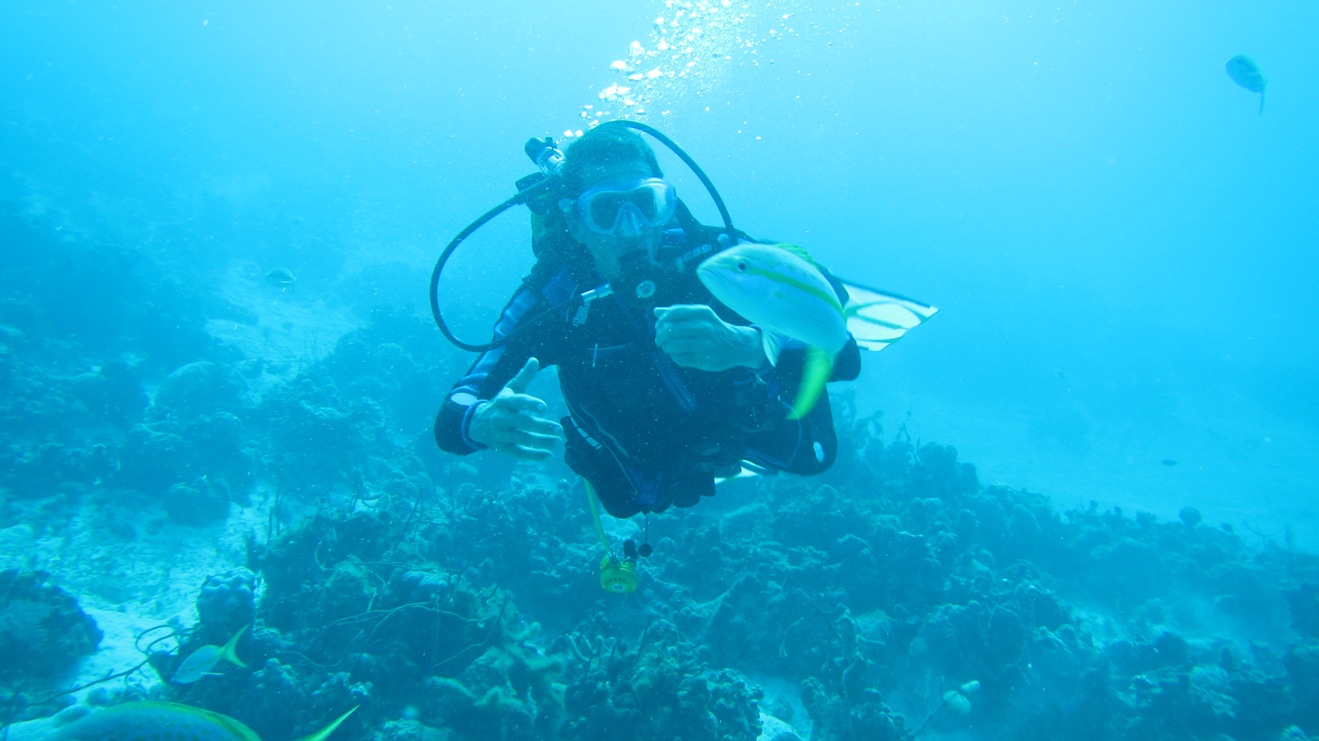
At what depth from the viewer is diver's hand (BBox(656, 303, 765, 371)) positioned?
205 cm

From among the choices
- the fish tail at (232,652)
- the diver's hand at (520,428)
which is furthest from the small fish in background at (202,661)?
the diver's hand at (520,428)

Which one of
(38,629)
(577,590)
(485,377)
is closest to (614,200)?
(485,377)

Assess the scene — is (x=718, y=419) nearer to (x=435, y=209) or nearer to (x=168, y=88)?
(x=435, y=209)

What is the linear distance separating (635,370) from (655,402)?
0.23 m

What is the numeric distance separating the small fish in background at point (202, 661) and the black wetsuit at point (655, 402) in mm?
3586

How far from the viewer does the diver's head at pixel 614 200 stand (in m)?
3.26

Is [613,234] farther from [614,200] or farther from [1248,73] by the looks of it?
[1248,73]

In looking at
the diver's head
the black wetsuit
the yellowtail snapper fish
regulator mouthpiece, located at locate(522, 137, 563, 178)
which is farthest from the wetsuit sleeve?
the yellowtail snapper fish

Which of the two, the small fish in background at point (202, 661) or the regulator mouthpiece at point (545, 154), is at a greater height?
the regulator mouthpiece at point (545, 154)

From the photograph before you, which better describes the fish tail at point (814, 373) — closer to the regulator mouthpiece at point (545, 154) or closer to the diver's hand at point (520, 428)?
the diver's hand at point (520, 428)

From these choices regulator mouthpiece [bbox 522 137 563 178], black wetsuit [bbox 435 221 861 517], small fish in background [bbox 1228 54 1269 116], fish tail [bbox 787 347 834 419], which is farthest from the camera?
small fish in background [bbox 1228 54 1269 116]

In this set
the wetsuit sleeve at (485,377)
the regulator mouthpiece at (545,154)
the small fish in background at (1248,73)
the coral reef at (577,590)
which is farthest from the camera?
the small fish in background at (1248,73)

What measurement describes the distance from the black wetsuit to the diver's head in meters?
0.20

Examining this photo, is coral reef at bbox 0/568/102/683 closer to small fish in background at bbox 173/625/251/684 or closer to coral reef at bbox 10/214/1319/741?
coral reef at bbox 10/214/1319/741
